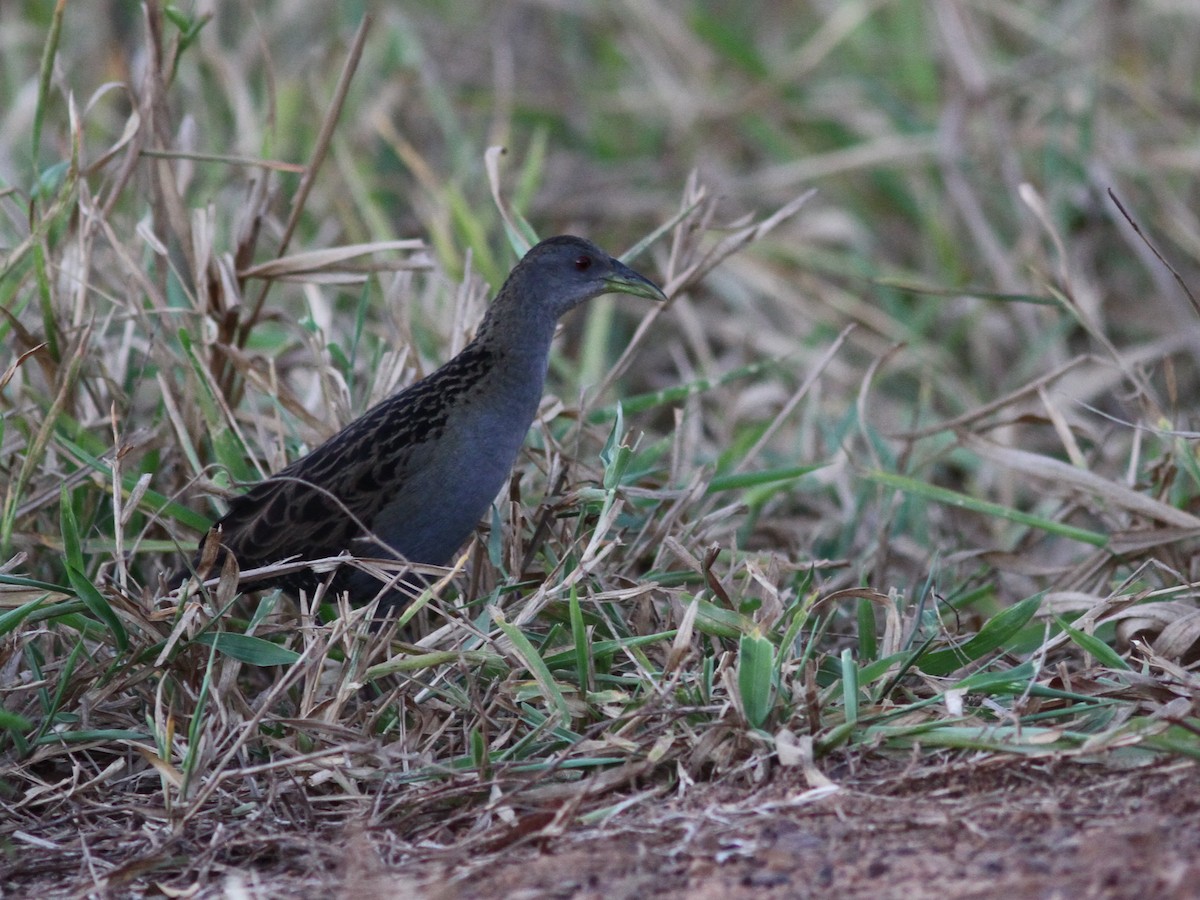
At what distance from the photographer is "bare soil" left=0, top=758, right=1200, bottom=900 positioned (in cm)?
235

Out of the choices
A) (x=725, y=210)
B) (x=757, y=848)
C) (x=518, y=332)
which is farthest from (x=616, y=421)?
(x=725, y=210)

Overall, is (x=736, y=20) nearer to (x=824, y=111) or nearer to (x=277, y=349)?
(x=824, y=111)

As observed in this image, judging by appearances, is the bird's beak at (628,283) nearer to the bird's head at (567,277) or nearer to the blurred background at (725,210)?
the bird's head at (567,277)

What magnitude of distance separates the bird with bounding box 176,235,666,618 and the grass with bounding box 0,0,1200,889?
116 millimetres

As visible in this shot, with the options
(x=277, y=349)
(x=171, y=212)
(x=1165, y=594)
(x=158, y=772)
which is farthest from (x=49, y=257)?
(x=1165, y=594)

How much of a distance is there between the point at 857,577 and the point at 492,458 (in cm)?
127

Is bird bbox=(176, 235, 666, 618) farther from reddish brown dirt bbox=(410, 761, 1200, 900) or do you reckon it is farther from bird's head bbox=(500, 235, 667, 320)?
reddish brown dirt bbox=(410, 761, 1200, 900)

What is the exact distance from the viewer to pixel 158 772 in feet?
10.0

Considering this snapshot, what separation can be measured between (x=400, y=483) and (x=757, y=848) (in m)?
1.42

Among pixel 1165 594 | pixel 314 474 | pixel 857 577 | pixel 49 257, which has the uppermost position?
pixel 49 257

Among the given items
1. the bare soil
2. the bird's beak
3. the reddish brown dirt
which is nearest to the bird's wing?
the bird's beak

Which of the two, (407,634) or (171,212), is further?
(171,212)

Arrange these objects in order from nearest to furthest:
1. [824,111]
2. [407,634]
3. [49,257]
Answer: [407,634] → [49,257] → [824,111]

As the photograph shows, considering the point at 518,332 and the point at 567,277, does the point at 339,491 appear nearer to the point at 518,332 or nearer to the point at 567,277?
the point at 518,332
